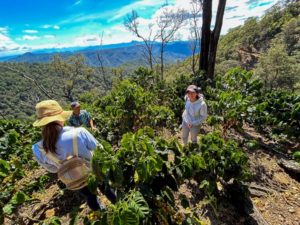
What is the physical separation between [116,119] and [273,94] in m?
3.79

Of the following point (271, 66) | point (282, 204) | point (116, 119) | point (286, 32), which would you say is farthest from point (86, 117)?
point (286, 32)

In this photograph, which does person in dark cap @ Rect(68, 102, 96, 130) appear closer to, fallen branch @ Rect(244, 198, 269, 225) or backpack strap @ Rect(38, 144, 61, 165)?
backpack strap @ Rect(38, 144, 61, 165)

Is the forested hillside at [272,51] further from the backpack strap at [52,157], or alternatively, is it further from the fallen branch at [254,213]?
the backpack strap at [52,157]

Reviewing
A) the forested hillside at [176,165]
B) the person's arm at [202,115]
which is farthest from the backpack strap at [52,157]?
the person's arm at [202,115]

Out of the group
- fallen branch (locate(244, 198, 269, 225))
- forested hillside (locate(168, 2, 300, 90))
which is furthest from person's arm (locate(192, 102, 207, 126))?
forested hillside (locate(168, 2, 300, 90))

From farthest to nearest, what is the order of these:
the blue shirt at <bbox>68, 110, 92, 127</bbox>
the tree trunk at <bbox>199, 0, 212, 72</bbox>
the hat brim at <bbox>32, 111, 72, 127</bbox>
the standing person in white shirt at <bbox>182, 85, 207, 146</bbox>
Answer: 1. the tree trunk at <bbox>199, 0, 212, 72</bbox>
2. the blue shirt at <bbox>68, 110, 92, 127</bbox>
3. the standing person in white shirt at <bbox>182, 85, 207, 146</bbox>
4. the hat brim at <bbox>32, 111, 72, 127</bbox>

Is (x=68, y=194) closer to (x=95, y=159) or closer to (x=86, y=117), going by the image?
(x=86, y=117)

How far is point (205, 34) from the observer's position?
28.6ft

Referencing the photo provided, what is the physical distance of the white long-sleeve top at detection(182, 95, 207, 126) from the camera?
15.9 ft

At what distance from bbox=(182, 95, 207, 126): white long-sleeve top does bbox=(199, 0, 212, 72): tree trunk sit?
14.4 feet

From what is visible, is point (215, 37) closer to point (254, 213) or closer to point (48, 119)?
point (254, 213)

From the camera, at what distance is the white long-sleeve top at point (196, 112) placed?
4.85 metres

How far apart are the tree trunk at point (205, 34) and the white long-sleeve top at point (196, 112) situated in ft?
14.4

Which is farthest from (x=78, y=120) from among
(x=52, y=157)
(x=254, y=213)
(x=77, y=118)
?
(x=254, y=213)
